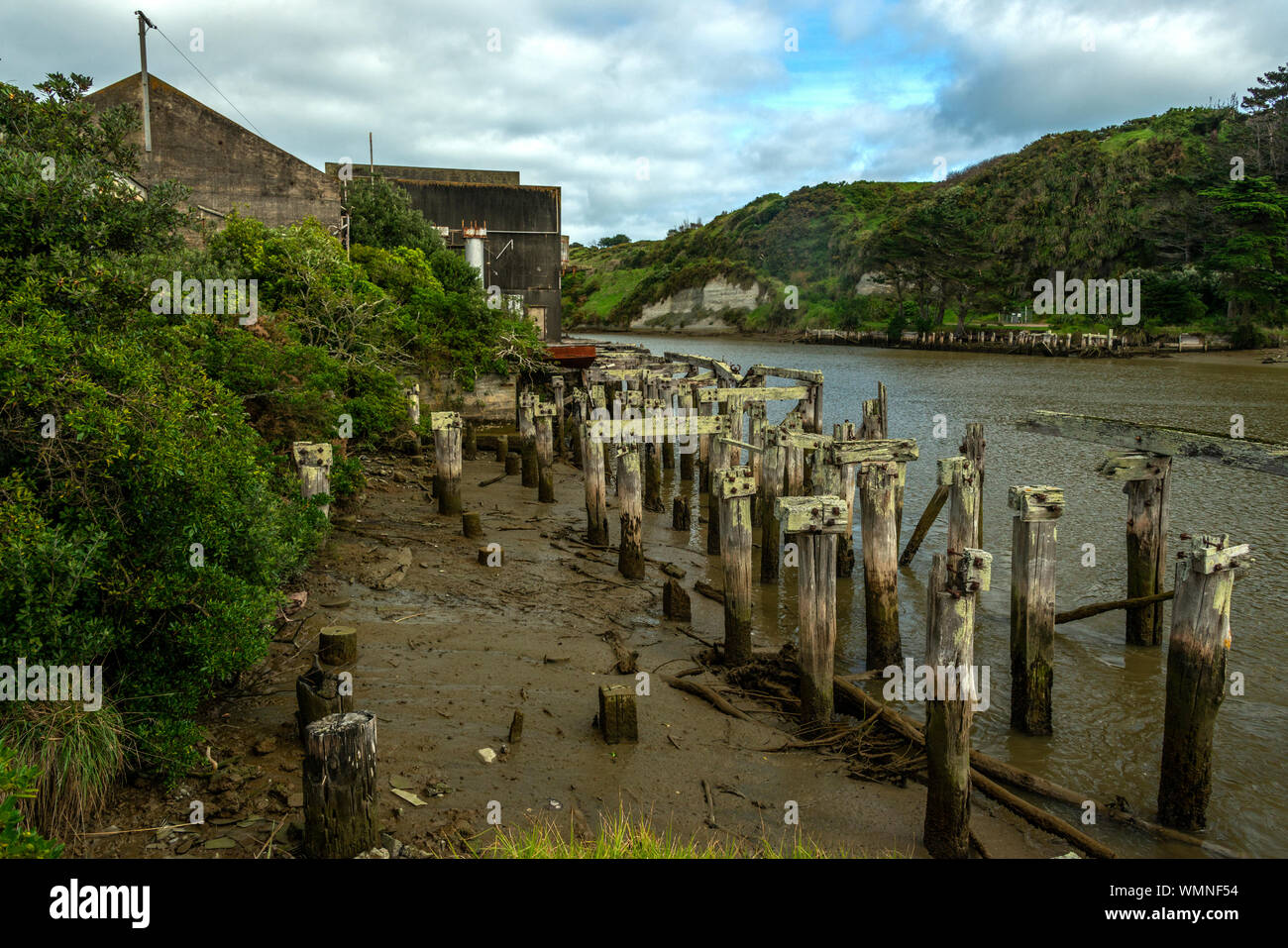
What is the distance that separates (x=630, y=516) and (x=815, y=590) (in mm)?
5088

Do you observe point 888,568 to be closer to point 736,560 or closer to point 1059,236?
point 736,560

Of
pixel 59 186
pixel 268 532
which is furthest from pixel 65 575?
pixel 59 186

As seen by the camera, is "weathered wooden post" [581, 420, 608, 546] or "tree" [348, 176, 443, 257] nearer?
"weathered wooden post" [581, 420, 608, 546]

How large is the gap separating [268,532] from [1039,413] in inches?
357

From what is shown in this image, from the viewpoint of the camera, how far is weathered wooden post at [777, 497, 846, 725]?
7.97 metres

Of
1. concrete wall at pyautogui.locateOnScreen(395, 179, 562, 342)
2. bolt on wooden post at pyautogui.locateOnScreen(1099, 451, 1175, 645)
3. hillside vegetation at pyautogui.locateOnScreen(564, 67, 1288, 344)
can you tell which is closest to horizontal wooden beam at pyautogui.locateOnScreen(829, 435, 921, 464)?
bolt on wooden post at pyautogui.locateOnScreen(1099, 451, 1175, 645)

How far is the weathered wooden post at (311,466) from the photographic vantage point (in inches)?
441

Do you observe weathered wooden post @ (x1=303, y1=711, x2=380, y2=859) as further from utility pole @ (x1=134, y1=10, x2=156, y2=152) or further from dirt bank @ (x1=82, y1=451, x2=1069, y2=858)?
utility pole @ (x1=134, y1=10, x2=156, y2=152)

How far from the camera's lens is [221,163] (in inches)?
1040

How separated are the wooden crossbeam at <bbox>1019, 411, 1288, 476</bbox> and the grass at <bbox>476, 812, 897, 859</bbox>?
531cm

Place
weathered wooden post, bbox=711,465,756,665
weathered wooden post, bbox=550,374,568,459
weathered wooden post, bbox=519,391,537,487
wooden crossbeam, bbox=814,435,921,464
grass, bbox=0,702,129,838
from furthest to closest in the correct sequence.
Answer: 1. weathered wooden post, bbox=550,374,568,459
2. weathered wooden post, bbox=519,391,537,487
3. wooden crossbeam, bbox=814,435,921,464
4. weathered wooden post, bbox=711,465,756,665
5. grass, bbox=0,702,129,838

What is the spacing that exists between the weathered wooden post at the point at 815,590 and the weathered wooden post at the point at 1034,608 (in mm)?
1911

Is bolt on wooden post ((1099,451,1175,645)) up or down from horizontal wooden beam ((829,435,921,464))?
down

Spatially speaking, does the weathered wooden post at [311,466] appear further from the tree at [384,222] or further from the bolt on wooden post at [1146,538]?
the tree at [384,222]
